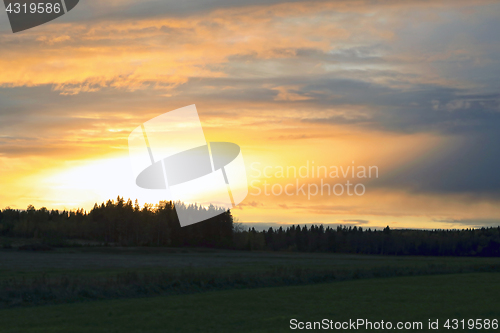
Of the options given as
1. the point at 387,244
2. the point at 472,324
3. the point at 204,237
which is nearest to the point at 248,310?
the point at 472,324

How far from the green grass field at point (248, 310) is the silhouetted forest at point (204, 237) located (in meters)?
108

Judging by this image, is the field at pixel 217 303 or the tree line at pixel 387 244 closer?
the field at pixel 217 303

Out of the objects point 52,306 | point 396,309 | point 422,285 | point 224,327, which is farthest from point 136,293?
point 422,285

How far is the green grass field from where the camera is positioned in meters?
21.4

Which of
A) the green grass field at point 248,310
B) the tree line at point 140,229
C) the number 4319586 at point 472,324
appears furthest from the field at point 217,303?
the tree line at point 140,229

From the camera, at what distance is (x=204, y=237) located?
143 m

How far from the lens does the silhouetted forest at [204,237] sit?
476 ft

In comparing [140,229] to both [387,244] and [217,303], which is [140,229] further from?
[217,303]

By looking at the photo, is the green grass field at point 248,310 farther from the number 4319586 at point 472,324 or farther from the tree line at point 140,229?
the tree line at point 140,229

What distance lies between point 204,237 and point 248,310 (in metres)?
118

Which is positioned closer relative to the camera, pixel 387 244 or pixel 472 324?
pixel 472 324

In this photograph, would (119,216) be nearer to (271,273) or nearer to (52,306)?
(271,273)

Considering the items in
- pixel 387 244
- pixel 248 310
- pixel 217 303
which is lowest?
pixel 387 244

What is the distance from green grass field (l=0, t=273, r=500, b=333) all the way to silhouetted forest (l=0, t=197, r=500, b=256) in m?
108
